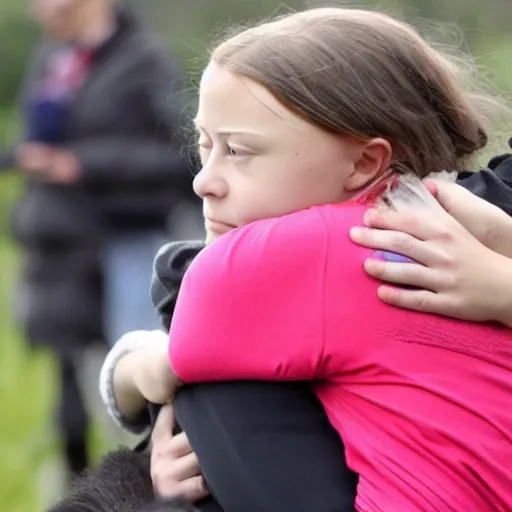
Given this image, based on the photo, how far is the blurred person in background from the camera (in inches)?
209

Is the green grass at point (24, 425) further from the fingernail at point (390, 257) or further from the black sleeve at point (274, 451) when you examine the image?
the fingernail at point (390, 257)

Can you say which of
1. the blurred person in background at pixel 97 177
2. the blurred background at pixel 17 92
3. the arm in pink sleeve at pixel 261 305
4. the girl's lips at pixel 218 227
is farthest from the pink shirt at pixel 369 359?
the blurred person in background at pixel 97 177

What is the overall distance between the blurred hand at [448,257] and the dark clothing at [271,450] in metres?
0.21

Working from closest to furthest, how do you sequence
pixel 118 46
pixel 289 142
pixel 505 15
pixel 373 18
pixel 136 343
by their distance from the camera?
pixel 289 142, pixel 373 18, pixel 136 343, pixel 118 46, pixel 505 15

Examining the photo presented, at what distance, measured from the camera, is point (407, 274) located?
1.83 meters

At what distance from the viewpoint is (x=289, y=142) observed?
6.26 ft

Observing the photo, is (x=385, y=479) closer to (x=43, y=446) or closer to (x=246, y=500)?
(x=246, y=500)

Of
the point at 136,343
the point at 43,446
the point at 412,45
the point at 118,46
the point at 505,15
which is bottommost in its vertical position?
the point at 43,446

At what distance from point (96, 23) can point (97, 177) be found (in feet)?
2.20

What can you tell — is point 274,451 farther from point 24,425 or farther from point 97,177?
point 24,425

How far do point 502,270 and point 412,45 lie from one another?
15.0 inches

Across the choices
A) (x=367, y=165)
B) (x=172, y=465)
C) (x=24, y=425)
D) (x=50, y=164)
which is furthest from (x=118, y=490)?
(x=24, y=425)

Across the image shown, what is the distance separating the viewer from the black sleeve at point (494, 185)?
1.97 meters

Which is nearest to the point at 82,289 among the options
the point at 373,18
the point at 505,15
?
the point at 373,18
